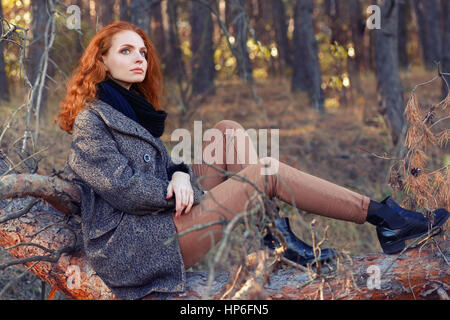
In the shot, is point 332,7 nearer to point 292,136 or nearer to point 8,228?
point 292,136

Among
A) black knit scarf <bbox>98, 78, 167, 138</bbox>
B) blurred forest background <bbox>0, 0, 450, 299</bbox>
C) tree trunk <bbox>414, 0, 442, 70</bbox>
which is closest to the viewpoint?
black knit scarf <bbox>98, 78, 167, 138</bbox>

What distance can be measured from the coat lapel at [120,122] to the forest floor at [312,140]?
134 centimetres

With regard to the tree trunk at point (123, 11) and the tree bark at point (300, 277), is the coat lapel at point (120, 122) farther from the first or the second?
the tree trunk at point (123, 11)

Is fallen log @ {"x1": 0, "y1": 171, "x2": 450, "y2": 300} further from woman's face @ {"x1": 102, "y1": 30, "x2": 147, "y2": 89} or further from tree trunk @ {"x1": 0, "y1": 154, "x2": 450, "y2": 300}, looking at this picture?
woman's face @ {"x1": 102, "y1": 30, "x2": 147, "y2": 89}

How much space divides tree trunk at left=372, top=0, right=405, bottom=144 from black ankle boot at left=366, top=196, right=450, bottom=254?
3565 mm

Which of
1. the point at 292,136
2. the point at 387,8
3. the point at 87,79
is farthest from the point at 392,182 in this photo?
the point at 292,136

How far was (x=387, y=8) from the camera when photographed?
604 centimetres

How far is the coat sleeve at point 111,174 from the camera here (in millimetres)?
2424

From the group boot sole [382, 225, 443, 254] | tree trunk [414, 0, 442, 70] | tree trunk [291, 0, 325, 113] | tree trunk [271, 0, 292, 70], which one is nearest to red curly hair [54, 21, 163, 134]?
boot sole [382, 225, 443, 254]

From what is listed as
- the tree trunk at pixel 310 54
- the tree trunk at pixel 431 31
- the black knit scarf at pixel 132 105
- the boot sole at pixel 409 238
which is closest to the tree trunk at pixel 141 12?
the black knit scarf at pixel 132 105

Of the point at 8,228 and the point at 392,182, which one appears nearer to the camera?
the point at 8,228

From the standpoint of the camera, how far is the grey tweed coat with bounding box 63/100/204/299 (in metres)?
2.44

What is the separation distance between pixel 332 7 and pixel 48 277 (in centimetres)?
1000

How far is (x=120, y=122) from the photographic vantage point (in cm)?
258
